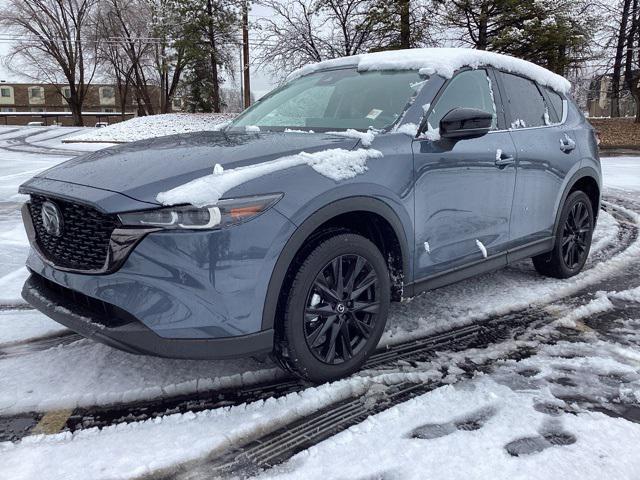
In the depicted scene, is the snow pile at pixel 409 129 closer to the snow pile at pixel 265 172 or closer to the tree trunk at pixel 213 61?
the snow pile at pixel 265 172

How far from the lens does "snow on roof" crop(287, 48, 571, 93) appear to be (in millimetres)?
3438

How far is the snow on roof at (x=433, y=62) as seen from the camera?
3.44 m

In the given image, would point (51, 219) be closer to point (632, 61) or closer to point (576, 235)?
point (576, 235)

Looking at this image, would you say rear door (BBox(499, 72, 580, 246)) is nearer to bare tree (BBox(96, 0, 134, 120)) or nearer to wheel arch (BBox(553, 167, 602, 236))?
wheel arch (BBox(553, 167, 602, 236))

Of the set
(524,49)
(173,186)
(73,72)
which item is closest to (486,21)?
(524,49)

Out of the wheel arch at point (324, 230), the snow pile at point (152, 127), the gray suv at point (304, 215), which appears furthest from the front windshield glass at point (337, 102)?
the snow pile at point (152, 127)

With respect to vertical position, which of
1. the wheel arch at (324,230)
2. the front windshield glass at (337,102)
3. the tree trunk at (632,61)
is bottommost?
A: the wheel arch at (324,230)

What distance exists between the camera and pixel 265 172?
245 centimetres

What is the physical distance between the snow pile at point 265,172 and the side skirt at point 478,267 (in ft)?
2.61

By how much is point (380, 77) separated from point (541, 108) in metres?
1.50

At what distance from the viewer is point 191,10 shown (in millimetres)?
28406

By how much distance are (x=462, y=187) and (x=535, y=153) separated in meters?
0.99

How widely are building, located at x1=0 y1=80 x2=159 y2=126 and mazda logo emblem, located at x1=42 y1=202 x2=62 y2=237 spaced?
63.1 meters

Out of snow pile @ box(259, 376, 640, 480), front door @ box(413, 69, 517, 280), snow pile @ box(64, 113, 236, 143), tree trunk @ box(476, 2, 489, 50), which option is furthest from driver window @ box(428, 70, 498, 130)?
snow pile @ box(64, 113, 236, 143)
